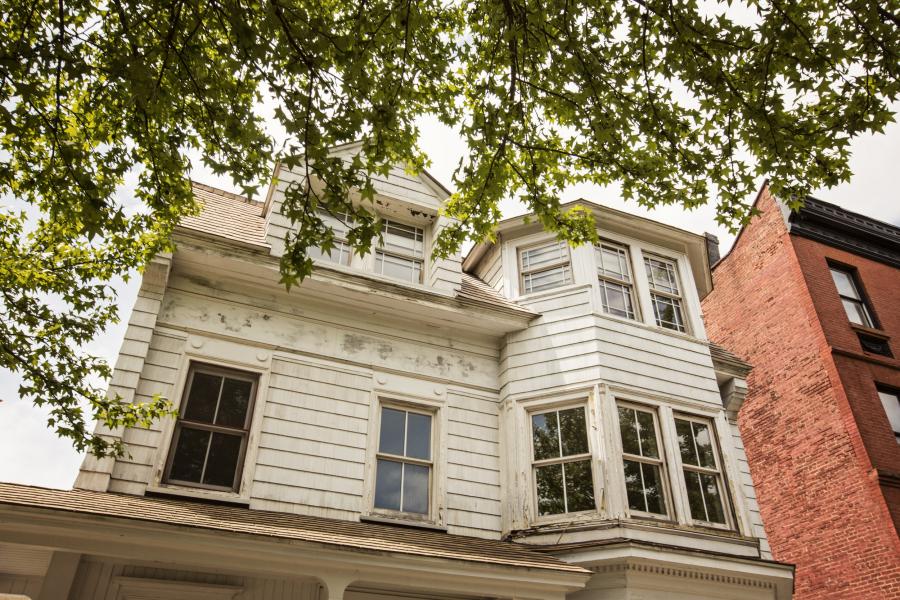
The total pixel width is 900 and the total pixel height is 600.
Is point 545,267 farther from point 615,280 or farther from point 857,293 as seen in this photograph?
point 857,293

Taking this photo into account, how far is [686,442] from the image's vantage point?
33.3 feet

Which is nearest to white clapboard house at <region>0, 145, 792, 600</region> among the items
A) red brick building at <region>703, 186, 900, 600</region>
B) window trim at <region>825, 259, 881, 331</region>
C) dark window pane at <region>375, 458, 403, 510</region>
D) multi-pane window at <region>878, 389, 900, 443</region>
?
dark window pane at <region>375, 458, 403, 510</region>

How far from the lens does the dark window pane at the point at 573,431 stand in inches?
377

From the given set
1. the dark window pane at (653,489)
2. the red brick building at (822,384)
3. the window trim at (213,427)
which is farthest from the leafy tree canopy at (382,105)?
the red brick building at (822,384)

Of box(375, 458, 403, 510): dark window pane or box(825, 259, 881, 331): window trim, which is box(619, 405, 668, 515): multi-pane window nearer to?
box(375, 458, 403, 510): dark window pane

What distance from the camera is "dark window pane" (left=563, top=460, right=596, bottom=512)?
29.9 feet

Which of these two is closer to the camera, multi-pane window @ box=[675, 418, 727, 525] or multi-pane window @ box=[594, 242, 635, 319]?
multi-pane window @ box=[675, 418, 727, 525]

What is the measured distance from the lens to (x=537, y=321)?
427 inches

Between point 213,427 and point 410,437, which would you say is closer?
point 213,427

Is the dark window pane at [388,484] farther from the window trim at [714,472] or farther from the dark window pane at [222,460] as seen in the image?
the window trim at [714,472]

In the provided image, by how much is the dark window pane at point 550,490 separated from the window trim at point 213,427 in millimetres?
4322

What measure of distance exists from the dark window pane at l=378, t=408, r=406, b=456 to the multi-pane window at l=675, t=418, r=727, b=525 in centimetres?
444

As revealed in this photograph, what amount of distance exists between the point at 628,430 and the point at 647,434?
1.20 feet

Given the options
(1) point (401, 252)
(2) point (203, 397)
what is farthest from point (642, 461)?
(2) point (203, 397)
